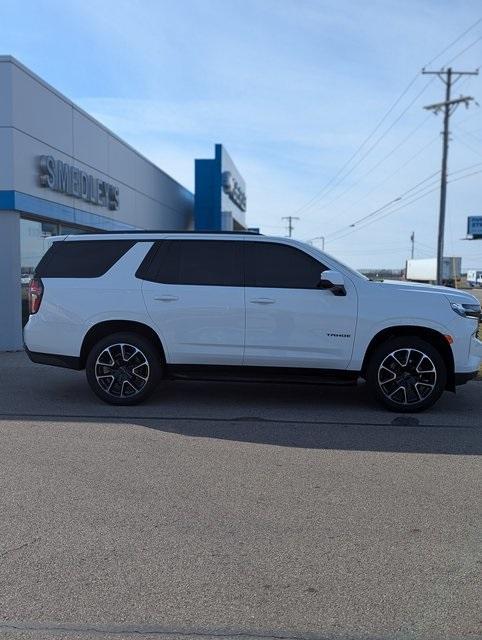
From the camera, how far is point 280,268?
290 inches

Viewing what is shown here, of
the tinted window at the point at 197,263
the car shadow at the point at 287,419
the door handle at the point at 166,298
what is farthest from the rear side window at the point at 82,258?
the car shadow at the point at 287,419

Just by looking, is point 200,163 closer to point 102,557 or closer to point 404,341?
point 404,341

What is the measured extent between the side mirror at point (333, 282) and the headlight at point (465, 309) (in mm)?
1263

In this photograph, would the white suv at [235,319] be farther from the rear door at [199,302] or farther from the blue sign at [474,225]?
the blue sign at [474,225]

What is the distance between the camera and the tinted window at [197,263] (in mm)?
7414

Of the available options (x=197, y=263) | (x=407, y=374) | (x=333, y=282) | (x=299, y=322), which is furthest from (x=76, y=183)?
(x=407, y=374)

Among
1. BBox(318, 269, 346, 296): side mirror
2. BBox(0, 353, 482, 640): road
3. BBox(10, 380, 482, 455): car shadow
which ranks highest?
BBox(318, 269, 346, 296): side mirror

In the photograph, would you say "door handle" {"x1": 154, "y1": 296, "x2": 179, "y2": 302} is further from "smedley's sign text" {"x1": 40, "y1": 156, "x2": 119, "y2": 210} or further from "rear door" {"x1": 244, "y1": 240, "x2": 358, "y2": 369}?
"smedley's sign text" {"x1": 40, "y1": 156, "x2": 119, "y2": 210}

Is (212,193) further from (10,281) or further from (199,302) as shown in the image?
(199,302)

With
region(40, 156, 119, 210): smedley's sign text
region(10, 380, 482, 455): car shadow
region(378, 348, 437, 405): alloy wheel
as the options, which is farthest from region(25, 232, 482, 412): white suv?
region(40, 156, 119, 210): smedley's sign text

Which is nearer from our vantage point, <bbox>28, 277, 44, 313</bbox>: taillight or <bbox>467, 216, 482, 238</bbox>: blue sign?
<bbox>28, 277, 44, 313</bbox>: taillight

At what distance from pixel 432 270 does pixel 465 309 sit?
60115 mm

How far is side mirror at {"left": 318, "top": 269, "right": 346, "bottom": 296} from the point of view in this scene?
699 centimetres

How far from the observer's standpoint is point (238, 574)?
3.52 metres
